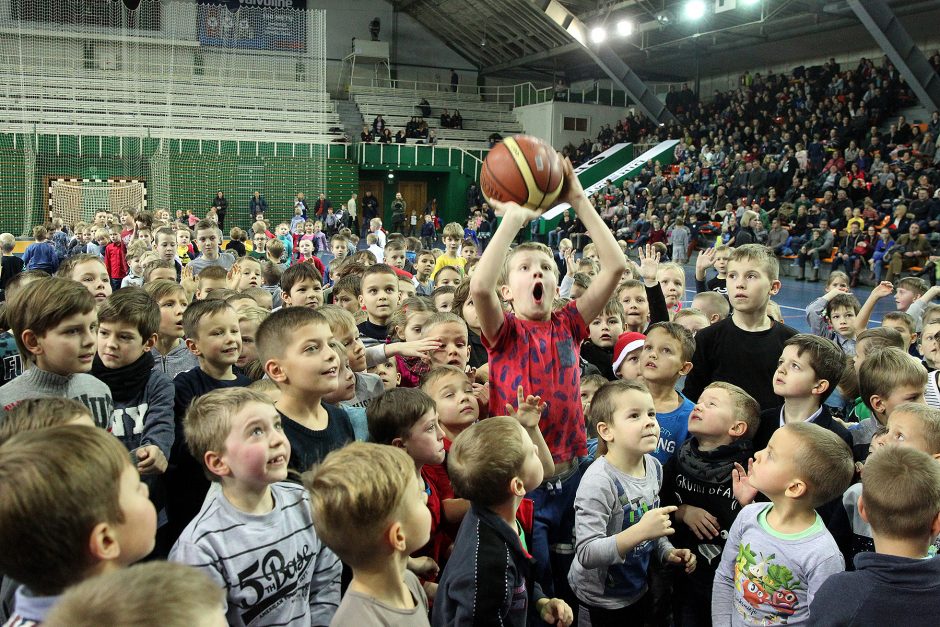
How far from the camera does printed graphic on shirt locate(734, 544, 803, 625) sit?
250cm

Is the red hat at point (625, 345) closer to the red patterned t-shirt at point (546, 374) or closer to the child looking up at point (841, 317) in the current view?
the red patterned t-shirt at point (546, 374)

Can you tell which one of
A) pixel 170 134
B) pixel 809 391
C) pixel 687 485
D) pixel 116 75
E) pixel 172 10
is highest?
pixel 172 10

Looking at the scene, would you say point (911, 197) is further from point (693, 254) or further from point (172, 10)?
point (172, 10)

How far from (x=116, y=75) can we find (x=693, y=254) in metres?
18.2

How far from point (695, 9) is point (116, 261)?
1786cm

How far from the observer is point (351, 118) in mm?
31062

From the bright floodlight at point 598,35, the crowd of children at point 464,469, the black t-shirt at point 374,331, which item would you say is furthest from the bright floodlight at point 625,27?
the black t-shirt at point 374,331

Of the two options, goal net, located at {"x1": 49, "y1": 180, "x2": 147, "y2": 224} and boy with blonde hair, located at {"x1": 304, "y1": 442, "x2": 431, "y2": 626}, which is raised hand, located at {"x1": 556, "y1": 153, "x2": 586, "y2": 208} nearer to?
boy with blonde hair, located at {"x1": 304, "y1": 442, "x2": 431, "y2": 626}

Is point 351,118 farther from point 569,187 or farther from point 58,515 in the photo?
point 58,515

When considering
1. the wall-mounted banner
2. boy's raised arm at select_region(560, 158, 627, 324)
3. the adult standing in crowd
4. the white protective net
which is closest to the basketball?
boy's raised arm at select_region(560, 158, 627, 324)

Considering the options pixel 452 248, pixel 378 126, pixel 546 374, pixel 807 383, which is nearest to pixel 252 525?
pixel 546 374

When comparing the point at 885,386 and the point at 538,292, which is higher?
the point at 538,292

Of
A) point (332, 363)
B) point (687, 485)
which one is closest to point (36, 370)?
point (332, 363)

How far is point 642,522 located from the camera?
2.62m
